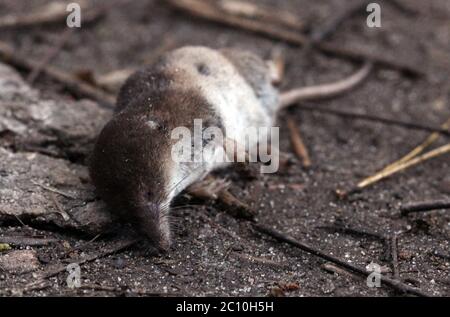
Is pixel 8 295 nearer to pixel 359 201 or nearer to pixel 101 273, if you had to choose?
pixel 101 273

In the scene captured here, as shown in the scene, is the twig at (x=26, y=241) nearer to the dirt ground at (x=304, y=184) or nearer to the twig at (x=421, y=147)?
the dirt ground at (x=304, y=184)

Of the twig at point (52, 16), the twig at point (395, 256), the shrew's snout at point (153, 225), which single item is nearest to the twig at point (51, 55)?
the twig at point (52, 16)

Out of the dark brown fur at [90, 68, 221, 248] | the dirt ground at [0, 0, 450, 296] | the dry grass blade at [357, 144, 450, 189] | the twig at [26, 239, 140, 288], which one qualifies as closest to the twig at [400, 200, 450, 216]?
the dirt ground at [0, 0, 450, 296]

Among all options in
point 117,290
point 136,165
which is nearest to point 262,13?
point 136,165

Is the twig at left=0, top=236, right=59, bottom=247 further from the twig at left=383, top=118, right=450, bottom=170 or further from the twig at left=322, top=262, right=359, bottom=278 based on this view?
the twig at left=383, top=118, right=450, bottom=170

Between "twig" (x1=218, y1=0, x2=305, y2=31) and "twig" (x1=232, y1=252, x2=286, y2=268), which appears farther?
"twig" (x1=218, y1=0, x2=305, y2=31)

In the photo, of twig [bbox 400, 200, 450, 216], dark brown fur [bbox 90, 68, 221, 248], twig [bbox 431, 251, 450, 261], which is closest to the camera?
dark brown fur [bbox 90, 68, 221, 248]

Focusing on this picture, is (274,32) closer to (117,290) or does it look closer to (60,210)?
(60,210)
